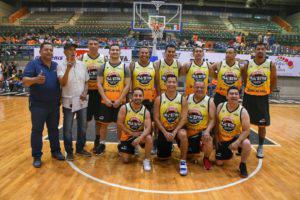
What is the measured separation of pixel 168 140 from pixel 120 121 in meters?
0.76

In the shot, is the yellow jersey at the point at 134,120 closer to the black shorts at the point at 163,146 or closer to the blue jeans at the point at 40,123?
the black shorts at the point at 163,146

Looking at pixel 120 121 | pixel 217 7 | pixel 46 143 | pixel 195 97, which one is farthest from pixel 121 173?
pixel 217 7

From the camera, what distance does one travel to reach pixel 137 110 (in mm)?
4449

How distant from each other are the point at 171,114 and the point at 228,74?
4.19 feet

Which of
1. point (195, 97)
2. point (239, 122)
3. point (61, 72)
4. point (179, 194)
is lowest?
point (179, 194)

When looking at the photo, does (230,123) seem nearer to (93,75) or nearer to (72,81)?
(93,75)

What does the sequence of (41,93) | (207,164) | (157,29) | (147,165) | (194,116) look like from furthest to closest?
1. (157,29)
2. (194,116)
3. (207,164)
4. (147,165)
5. (41,93)

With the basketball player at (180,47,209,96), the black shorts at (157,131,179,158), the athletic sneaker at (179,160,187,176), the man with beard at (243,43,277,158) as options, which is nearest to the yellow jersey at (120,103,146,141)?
the black shorts at (157,131,179,158)

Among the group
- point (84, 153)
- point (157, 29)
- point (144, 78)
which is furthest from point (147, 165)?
point (157, 29)

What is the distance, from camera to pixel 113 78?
4.65 metres

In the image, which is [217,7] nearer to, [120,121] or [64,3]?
[64,3]

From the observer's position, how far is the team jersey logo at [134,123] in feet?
14.6

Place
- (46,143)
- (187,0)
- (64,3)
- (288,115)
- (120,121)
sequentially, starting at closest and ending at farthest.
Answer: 1. (120,121)
2. (46,143)
3. (288,115)
4. (187,0)
5. (64,3)

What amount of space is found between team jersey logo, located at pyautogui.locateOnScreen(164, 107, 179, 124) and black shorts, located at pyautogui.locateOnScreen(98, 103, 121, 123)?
32.2 inches
